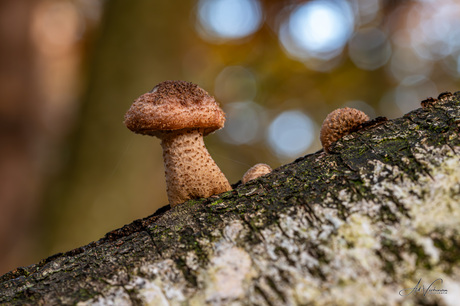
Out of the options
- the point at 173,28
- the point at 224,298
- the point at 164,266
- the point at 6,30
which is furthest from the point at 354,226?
the point at 6,30

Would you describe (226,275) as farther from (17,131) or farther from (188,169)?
(17,131)

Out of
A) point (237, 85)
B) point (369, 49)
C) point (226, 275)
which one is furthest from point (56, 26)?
point (226, 275)

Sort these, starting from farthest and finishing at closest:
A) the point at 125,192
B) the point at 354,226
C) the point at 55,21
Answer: the point at 55,21 → the point at 125,192 → the point at 354,226

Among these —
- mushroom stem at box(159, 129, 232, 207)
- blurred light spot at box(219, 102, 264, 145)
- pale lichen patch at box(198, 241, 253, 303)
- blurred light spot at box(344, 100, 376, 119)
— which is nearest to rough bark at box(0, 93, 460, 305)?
pale lichen patch at box(198, 241, 253, 303)

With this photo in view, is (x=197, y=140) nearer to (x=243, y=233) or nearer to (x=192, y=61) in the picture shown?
(x=243, y=233)

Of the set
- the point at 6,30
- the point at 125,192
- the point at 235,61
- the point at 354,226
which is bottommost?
the point at 354,226

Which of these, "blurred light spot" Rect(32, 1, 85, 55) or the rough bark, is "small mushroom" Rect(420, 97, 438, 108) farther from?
"blurred light spot" Rect(32, 1, 85, 55)

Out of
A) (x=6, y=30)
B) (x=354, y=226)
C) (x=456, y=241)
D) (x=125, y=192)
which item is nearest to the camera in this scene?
(x=456, y=241)
